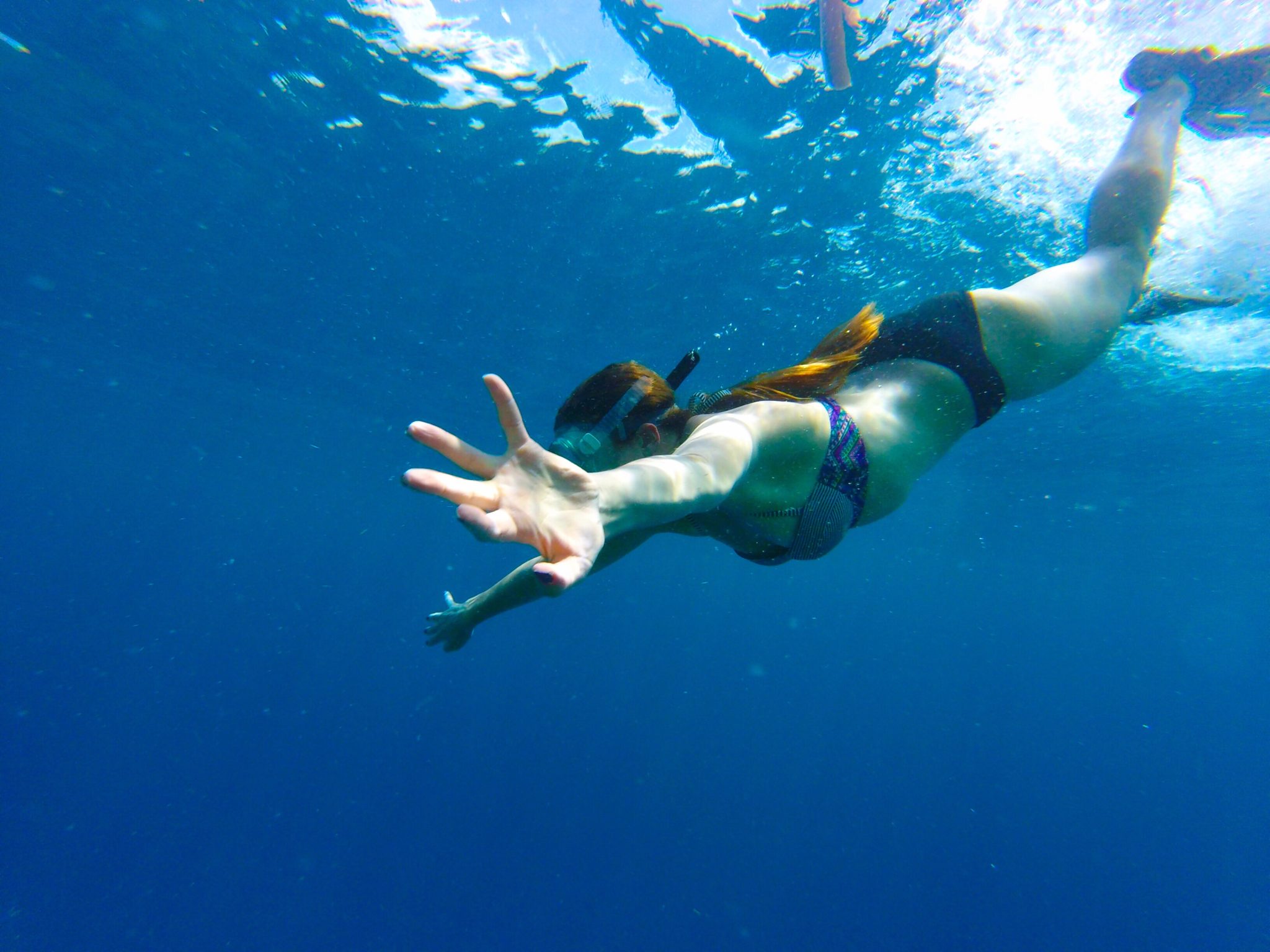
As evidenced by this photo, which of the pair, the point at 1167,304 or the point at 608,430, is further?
the point at 1167,304

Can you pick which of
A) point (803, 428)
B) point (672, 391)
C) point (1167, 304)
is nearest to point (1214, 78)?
point (1167, 304)

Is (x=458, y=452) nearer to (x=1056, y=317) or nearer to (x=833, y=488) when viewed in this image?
(x=833, y=488)

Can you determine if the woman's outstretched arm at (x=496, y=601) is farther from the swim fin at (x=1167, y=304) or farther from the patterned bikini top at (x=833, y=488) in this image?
the swim fin at (x=1167, y=304)

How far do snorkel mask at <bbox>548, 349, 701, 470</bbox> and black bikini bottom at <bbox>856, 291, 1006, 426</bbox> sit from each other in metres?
1.32

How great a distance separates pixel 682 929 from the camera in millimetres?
17703

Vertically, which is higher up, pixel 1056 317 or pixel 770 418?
pixel 770 418

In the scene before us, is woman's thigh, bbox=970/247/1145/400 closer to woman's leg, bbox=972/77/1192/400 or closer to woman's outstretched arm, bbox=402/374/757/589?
woman's leg, bbox=972/77/1192/400

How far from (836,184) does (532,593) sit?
383 inches

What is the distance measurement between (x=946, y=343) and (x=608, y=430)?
1991mm

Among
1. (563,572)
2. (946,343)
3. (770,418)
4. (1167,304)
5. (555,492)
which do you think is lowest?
(1167,304)

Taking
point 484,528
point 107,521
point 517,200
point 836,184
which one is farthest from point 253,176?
point 107,521

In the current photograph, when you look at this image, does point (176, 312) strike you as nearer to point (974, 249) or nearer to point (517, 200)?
point (517, 200)

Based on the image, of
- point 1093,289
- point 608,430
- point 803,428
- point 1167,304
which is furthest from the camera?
point 1167,304

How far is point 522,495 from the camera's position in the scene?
1.42 metres
